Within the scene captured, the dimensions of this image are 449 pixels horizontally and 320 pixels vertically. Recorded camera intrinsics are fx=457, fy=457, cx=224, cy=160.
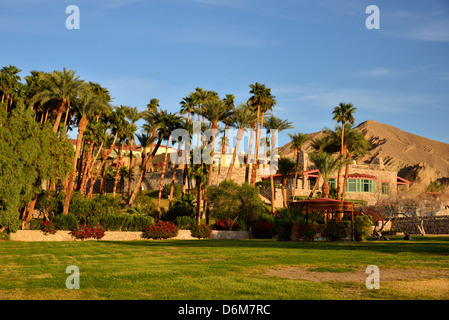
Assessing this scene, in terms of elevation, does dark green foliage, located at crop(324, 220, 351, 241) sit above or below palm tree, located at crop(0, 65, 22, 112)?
below

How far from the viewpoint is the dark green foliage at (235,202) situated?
50156 mm

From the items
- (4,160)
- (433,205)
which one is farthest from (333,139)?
(4,160)

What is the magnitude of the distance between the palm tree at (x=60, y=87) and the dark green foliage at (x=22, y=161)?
9.30 metres

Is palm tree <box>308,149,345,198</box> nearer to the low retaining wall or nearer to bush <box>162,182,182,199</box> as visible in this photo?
the low retaining wall

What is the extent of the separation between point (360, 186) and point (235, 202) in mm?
41880

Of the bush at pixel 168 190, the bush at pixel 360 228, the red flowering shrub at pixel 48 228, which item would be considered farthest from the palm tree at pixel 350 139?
the red flowering shrub at pixel 48 228

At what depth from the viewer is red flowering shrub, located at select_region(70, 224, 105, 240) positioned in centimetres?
4059

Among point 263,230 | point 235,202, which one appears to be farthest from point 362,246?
point 235,202

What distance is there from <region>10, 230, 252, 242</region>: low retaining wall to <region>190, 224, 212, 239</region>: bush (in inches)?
22.0
